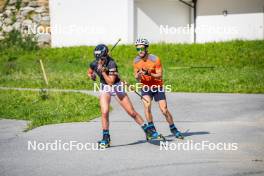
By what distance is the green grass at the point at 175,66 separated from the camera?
71.0ft

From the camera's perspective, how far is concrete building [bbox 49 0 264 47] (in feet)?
107

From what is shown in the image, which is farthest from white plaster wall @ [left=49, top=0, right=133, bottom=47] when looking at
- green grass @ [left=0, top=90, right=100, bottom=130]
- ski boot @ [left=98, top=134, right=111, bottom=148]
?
ski boot @ [left=98, top=134, right=111, bottom=148]

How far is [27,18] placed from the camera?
121 feet

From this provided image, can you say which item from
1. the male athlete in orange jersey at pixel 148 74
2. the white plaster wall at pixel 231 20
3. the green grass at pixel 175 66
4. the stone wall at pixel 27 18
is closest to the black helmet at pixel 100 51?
the male athlete in orange jersey at pixel 148 74

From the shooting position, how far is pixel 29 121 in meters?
14.7

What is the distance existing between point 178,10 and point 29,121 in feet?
69.5

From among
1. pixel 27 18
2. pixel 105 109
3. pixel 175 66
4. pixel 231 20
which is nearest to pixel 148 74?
pixel 105 109

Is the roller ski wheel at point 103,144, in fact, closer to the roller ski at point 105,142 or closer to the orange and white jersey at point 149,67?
the roller ski at point 105,142

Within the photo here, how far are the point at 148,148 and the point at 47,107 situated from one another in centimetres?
734

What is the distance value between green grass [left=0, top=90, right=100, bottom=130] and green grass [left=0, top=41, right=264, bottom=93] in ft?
10.5

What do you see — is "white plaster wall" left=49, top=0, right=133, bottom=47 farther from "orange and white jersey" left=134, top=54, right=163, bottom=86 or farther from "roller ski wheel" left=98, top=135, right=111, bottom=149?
"roller ski wheel" left=98, top=135, right=111, bottom=149

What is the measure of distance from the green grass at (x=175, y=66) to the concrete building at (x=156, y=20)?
168cm

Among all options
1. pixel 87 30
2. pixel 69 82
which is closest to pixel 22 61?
pixel 87 30

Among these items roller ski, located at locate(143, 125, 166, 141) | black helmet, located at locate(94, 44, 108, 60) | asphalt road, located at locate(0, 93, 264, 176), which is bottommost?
asphalt road, located at locate(0, 93, 264, 176)
